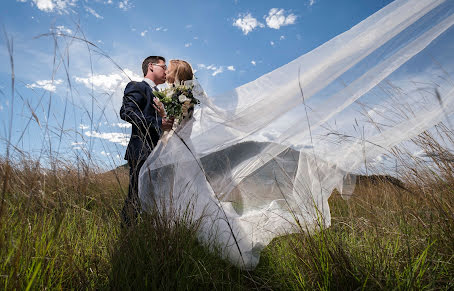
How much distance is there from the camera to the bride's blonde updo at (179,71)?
11.1ft

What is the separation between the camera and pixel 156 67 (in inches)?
140

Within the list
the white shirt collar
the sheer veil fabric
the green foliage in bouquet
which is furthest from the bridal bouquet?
the white shirt collar

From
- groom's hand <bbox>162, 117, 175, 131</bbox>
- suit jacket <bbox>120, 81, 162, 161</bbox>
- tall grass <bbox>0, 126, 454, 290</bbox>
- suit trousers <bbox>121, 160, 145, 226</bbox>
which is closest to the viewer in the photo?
tall grass <bbox>0, 126, 454, 290</bbox>

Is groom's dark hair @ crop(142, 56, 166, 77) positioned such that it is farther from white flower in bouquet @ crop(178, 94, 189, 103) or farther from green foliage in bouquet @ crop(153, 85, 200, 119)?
white flower in bouquet @ crop(178, 94, 189, 103)

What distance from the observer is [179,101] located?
3.04 metres

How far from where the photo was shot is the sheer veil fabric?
2.39 metres

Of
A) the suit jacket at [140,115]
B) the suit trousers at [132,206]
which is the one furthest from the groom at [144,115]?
the suit trousers at [132,206]

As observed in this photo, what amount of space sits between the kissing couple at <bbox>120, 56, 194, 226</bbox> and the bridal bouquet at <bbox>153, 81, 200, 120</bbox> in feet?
0.08

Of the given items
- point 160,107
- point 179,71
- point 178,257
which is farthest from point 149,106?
point 178,257

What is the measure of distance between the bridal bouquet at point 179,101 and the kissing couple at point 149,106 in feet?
0.08

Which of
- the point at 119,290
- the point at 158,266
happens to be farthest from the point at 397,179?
the point at 119,290

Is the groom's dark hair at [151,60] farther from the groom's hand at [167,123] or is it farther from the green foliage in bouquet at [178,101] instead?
the groom's hand at [167,123]

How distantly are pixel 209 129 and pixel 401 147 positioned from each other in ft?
6.24

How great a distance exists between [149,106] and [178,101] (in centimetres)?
34
